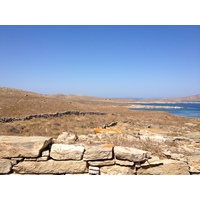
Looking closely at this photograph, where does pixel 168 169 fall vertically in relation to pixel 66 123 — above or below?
above

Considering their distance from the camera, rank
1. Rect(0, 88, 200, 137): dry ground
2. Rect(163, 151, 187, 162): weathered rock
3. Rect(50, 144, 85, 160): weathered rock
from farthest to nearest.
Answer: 1. Rect(0, 88, 200, 137): dry ground
2. Rect(163, 151, 187, 162): weathered rock
3. Rect(50, 144, 85, 160): weathered rock

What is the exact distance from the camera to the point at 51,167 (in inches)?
173

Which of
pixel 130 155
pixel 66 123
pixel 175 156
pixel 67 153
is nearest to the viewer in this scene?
pixel 130 155

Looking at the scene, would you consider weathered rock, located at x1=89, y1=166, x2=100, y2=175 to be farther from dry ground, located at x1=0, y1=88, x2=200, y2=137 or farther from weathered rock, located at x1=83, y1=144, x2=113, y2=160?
dry ground, located at x1=0, y1=88, x2=200, y2=137

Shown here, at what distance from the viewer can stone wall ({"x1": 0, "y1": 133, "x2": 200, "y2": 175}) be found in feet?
14.4

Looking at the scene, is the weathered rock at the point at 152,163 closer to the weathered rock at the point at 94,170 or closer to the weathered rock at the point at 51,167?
the weathered rock at the point at 94,170

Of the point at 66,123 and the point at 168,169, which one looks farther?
the point at 66,123

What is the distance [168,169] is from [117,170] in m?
1.23

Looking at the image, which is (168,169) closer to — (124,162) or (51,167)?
(124,162)

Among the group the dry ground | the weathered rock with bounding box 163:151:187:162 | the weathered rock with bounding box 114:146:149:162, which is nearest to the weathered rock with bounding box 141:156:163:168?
the weathered rock with bounding box 114:146:149:162

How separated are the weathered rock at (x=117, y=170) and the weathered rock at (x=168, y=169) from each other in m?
0.21

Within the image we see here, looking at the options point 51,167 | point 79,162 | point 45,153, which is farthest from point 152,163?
point 45,153

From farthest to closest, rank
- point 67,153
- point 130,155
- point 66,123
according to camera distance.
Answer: point 66,123, point 67,153, point 130,155
